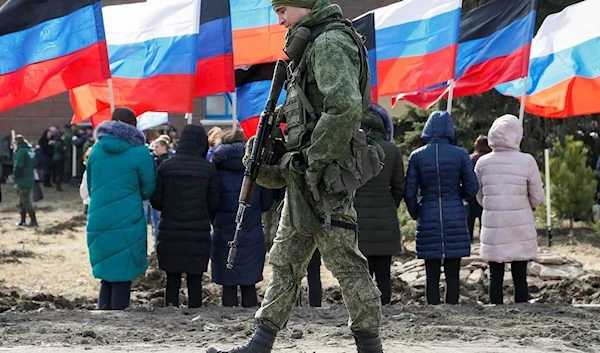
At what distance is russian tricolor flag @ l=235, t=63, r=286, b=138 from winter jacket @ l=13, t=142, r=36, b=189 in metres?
8.97

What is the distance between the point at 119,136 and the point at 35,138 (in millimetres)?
24614

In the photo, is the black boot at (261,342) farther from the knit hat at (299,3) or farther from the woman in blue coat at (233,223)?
the woman in blue coat at (233,223)

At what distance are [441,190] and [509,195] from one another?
559mm

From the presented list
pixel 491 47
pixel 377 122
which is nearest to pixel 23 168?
pixel 491 47

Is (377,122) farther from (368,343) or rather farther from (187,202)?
(368,343)

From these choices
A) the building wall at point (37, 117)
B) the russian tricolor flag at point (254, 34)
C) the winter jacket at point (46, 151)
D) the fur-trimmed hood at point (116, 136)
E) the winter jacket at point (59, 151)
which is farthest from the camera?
the building wall at point (37, 117)

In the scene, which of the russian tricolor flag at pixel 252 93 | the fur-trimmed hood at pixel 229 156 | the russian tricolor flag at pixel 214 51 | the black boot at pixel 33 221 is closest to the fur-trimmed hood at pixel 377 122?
the fur-trimmed hood at pixel 229 156

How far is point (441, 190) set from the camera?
29.6 ft

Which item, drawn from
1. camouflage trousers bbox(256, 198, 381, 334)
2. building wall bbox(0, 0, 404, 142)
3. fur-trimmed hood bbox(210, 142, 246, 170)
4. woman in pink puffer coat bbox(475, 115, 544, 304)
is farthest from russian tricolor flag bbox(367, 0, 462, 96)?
building wall bbox(0, 0, 404, 142)

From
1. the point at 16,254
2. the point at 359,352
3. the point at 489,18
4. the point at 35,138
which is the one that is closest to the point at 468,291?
the point at 489,18

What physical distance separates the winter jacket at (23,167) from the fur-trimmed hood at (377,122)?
37.6ft

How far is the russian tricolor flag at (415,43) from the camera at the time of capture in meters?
11.2

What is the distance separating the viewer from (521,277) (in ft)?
30.9

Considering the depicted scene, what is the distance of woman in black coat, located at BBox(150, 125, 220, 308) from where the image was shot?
8742 mm
